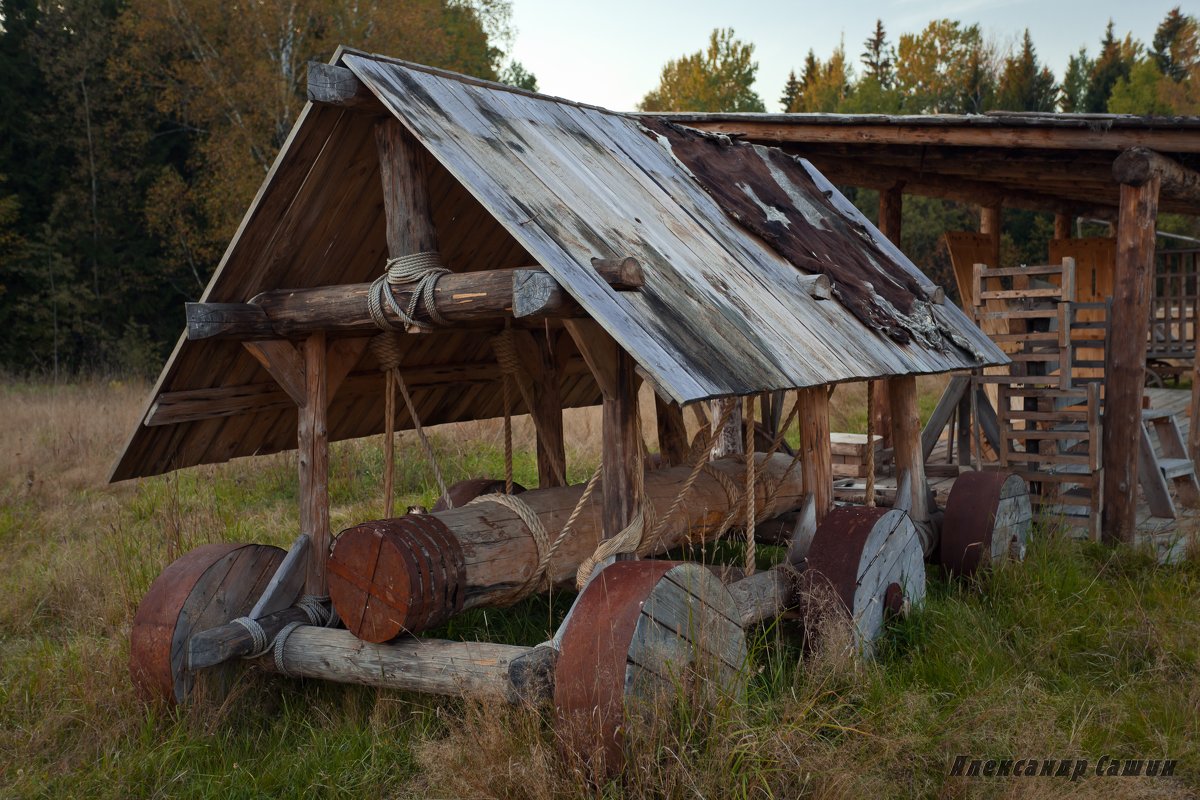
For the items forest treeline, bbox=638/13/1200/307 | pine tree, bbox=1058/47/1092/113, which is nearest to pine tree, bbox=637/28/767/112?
forest treeline, bbox=638/13/1200/307

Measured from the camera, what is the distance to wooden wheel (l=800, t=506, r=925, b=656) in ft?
15.9

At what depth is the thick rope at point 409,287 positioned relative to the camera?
446 centimetres

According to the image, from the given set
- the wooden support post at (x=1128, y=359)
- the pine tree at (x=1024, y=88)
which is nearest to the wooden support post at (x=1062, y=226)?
the wooden support post at (x=1128, y=359)

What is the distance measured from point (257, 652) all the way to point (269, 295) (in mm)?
1784

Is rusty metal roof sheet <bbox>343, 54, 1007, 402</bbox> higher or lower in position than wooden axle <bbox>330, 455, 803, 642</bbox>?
higher

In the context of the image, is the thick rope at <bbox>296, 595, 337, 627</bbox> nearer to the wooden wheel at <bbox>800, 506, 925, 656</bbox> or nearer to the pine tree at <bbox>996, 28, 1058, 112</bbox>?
Answer: the wooden wheel at <bbox>800, 506, 925, 656</bbox>

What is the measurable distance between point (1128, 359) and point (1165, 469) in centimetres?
146

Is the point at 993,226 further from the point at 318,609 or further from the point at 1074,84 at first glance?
the point at 1074,84

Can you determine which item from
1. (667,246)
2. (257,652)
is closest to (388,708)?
(257,652)

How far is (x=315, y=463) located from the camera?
528cm

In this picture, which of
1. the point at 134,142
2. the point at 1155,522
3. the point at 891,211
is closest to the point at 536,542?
the point at 1155,522

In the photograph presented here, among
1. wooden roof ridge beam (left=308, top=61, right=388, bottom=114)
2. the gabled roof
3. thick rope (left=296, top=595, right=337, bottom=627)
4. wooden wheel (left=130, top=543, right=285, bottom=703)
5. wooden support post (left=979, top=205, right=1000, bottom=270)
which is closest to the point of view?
the gabled roof

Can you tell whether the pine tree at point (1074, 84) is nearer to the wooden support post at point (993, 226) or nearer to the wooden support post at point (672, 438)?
the wooden support post at point (993, 226)

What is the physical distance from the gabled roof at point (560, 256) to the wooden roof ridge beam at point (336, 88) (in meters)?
0.08
